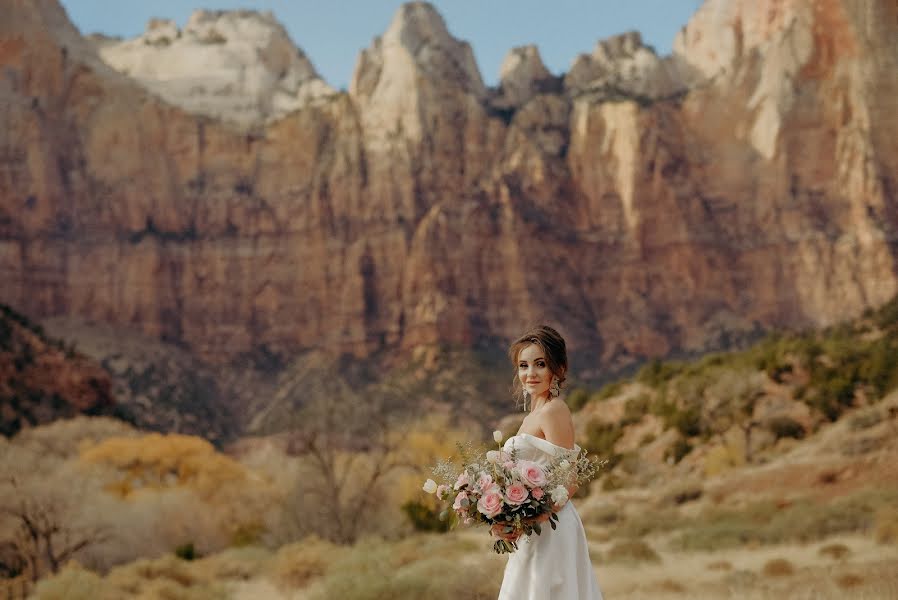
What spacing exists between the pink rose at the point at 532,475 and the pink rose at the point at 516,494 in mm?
54

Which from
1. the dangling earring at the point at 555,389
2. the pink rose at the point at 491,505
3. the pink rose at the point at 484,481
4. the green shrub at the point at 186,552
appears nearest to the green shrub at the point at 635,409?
the green shrub at the point at 186,552

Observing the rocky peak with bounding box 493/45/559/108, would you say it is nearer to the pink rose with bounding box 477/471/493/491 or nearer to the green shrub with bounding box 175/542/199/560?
the green shrub with bounding box 175/542/199/560

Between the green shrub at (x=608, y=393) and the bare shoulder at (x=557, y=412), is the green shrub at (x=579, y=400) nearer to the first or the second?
the green shrub at (x=608, y=393)

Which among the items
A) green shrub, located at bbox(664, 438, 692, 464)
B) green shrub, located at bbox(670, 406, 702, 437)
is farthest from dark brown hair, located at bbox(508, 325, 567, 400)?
green shrub, located at bbox(670, 406, 702, 437)

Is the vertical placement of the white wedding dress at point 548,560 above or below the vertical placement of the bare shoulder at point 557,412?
below

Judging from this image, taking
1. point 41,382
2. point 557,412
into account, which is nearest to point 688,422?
point 41,382

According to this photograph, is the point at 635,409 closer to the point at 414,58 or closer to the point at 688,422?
the point at 688,422

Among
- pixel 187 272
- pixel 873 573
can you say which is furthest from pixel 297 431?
pixel 873 573

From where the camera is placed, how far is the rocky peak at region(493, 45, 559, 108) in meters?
85.2

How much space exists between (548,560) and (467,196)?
7113 cm

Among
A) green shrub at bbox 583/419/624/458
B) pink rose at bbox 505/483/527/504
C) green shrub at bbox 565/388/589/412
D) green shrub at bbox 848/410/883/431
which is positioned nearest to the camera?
pink rose at bbox 505/483/527/504

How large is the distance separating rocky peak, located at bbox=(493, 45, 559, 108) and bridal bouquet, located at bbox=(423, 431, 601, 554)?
262 feet

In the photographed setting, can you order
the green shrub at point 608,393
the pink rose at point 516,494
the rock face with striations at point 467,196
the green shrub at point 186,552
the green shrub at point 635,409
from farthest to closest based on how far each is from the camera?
1. the rock face with striations at point 467,196
2. the green shrub at point 608,393
3. the green shrub at point 635,409
4. the green shrub at point 186,552
5. the pink rose at point 516,494

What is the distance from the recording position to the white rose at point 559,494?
5.84 metres
